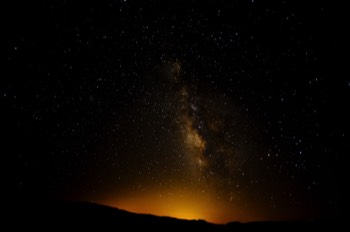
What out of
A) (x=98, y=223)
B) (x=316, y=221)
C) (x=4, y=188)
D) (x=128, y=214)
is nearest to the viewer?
(x=98, y=223)

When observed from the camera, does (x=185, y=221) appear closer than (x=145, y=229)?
No

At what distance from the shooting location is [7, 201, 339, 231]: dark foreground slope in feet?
23.7

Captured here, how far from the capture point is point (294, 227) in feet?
31.6

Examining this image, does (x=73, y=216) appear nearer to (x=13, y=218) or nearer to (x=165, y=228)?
(x=13, y=218)

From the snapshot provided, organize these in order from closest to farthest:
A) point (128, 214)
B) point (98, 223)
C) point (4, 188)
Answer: point (98, 223)
point (4, 188)
point (128, 214)

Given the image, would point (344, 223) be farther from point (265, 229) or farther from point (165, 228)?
point (165, 228)

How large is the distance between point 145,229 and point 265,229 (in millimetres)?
4031

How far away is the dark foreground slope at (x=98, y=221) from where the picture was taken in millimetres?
7220

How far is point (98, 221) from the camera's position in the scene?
320 inches

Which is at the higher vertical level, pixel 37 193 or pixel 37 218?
pixel 37 193

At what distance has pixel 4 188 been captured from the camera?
28.2 ft

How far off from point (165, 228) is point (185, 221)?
887 mm

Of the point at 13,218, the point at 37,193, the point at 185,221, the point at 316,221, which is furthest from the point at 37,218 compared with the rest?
the point at 316,221

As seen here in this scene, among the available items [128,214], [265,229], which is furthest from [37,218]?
[265,229]
